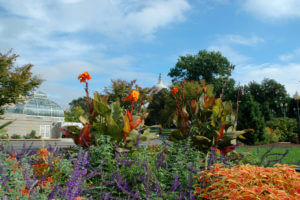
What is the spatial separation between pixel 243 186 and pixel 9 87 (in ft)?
53.6

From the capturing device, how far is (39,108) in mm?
27969

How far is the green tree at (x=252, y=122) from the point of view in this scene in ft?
53.2

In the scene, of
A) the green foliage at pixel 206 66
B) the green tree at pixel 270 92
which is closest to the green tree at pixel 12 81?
the green foliage at pixel 206 66

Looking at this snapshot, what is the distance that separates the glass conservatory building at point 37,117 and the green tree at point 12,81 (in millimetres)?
8626

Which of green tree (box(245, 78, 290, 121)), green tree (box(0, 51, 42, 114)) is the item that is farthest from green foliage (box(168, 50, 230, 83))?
green tree (box(0, 51, 42, 114))

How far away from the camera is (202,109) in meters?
3.66

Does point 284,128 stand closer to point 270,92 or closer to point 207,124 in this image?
point 207,124

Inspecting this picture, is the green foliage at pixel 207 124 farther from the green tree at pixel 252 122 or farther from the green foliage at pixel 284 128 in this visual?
the green foliage at pixel 284 128

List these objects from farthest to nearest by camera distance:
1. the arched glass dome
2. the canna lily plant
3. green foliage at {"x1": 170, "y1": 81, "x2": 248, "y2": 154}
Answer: the arched glass dome → green foliage at {"x1": 170, "y1": 81, "x2": 248, "y2": 154} → the canna lily plant

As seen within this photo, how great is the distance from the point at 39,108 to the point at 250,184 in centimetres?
2955

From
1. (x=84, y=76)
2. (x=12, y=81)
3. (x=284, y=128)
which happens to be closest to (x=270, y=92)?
(x=284, y=128)

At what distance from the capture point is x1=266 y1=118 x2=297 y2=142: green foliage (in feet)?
64.4

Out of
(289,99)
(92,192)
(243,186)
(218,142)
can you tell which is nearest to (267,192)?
(243,186)

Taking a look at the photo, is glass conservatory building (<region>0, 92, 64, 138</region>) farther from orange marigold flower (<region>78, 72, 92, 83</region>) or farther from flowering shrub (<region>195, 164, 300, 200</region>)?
flowering shrub (<region>195, 164, 300, 200</region>)
